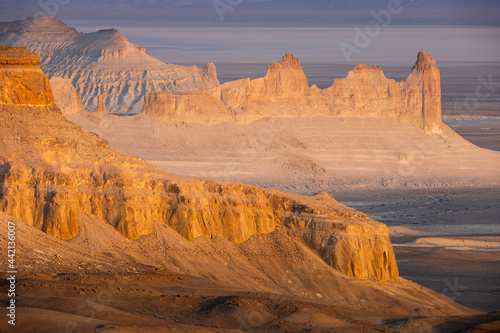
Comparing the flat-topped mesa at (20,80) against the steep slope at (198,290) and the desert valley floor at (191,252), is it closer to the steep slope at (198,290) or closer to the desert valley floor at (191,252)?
the desert valley floor at (191,252)

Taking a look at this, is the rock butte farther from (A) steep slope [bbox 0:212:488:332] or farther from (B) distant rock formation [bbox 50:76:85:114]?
(B) distant rock formation [bbox 50:76:85:114]

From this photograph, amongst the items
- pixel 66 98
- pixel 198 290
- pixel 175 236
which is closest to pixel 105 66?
pixel 66 98

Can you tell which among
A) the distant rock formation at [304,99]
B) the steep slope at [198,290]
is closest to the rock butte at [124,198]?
the steep slope at [198,290]

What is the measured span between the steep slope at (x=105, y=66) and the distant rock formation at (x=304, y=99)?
60451mm

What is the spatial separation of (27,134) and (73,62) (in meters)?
145

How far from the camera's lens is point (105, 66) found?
18650 centimetres

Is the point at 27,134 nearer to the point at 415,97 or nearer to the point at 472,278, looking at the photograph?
the point at 472,278

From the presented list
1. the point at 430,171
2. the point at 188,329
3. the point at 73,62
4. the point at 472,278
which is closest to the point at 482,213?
the point at 430,171

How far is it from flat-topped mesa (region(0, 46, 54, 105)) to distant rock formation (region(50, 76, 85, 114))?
6383 cm

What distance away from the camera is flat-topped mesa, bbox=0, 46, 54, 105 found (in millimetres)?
42969

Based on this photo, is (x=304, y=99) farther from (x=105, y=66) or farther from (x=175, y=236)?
(x=105, y=66)

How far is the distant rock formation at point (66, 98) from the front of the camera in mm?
110125

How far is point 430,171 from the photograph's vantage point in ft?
376

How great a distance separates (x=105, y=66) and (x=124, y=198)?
147m
